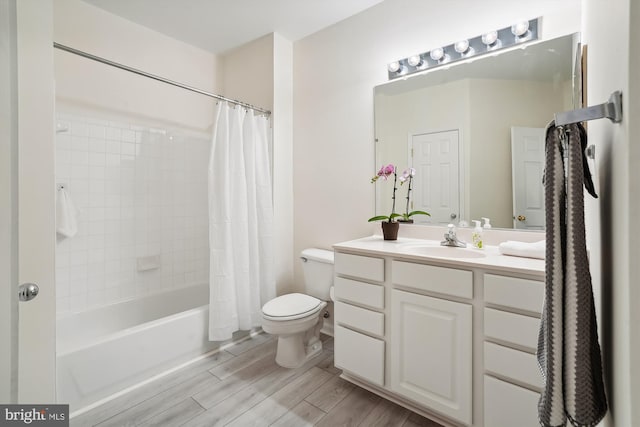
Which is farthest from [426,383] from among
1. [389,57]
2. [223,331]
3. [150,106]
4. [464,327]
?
[150,106]

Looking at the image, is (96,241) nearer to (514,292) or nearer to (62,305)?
(62,305)

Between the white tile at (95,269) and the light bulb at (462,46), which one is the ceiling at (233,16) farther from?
the white tile at (95,269)

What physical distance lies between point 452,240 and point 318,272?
1020 mm

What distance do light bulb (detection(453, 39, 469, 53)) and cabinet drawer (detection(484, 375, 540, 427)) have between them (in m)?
1.82

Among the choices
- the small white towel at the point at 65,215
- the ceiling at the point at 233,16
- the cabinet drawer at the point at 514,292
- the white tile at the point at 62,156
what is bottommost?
the cabinet drawer at the point at 514,292

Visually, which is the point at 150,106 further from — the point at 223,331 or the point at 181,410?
the point at 181,410

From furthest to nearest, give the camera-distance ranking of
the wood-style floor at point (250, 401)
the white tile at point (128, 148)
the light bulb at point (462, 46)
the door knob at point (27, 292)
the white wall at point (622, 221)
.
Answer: the white tile at point (128, 148) < the light bulb at point (462, 46) < the wood-style floor at point (250, 401) < the door knob at point (27, 292) < the white wall at point (622, 221)

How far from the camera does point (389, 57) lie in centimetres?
218

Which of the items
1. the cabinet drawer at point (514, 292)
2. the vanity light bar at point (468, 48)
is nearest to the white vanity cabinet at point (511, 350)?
the cabinet drawer at point (514, 292)

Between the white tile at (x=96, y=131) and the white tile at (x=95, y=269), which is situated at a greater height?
the white tile at (x=96, y=131)

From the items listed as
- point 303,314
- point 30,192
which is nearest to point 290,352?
point 303,314

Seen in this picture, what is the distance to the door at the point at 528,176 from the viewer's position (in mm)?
1641

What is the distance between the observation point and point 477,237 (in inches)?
68.6

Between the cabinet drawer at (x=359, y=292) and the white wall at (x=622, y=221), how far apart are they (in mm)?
1034
